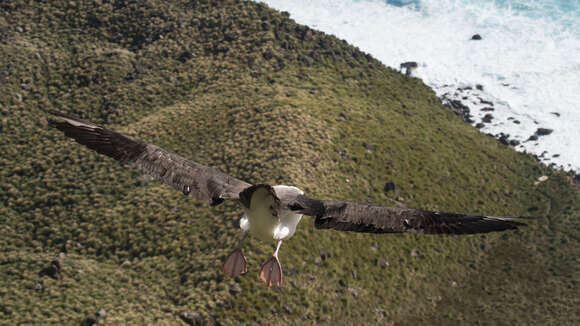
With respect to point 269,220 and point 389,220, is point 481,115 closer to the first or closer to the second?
point 389,220

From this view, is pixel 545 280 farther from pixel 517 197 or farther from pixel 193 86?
pixel 193 86

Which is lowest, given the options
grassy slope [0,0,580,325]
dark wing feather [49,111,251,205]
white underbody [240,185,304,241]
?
grassy slope [0,0,580,325]

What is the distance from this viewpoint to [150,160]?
39.9 feet

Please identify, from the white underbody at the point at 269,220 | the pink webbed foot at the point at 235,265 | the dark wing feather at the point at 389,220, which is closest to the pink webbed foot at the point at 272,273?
the pink webbed foot at the point at 235,265

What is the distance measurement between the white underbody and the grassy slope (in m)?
20.2

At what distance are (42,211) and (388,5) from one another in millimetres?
143474

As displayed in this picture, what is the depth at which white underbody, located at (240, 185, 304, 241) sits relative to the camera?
35.0 feet

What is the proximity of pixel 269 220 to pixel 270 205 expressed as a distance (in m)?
0.48

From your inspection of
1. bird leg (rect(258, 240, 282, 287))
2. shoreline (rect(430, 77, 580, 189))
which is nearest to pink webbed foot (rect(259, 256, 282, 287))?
bird leg (rect(258, 240, 282, 287))

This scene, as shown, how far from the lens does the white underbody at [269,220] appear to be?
1067 cm

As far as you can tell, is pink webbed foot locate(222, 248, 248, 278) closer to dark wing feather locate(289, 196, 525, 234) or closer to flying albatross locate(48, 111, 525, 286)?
flying albatross locate(48, 111, 525, 286)

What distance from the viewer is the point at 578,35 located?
143000 mm

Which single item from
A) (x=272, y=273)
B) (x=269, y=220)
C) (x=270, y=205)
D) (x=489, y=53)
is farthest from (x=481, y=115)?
(x=270, y=205)

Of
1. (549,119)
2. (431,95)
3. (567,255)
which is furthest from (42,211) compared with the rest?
(549,119)
